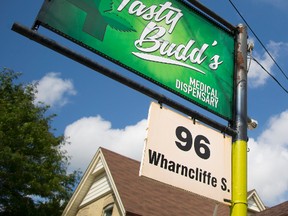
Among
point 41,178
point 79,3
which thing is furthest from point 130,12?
point 41,178

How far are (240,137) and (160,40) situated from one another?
1436 mm

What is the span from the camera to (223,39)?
5.09 m

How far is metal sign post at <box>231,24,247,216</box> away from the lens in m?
4.14

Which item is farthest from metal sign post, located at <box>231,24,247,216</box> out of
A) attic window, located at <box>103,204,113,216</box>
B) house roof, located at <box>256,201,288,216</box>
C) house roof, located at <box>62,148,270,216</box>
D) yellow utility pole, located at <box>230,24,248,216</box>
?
attic window, located at <box>103,204,113,216</box>

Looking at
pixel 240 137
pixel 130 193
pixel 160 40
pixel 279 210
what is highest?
pixel 130 193

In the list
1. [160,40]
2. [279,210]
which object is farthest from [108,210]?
[160,40]

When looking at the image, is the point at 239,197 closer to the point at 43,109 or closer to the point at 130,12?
the point at 130,12

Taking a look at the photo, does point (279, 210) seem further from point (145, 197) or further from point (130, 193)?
point (130, 193)

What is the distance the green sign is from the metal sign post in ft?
0.31

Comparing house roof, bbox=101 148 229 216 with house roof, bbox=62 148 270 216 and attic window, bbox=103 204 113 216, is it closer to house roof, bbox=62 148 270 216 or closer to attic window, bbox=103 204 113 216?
house roof, bbox=62 148 270 216

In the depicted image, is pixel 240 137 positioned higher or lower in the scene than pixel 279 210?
lower

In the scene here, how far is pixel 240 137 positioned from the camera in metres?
4.52

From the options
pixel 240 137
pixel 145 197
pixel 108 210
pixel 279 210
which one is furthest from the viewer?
pixel 108 210

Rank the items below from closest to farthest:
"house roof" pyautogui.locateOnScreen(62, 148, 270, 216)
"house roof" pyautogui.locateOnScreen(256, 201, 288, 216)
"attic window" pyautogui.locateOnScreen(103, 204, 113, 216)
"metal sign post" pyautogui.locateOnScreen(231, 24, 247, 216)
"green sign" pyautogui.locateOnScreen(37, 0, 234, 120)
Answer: "green sign" pyautogui.locateOnScreen(37, 0, 234, 120), "metal sign post" pyautogui.locateOnScreen(231, 24, 247, 216), "house roof" pyautogui.locateOnScreen(256, 201, 288, 216), "house roof" pyautogui.locateOnScreen(62, 148, 270, 216), "attic window" pyautogui.locateOnScreen(103, 204, 113, 216)
